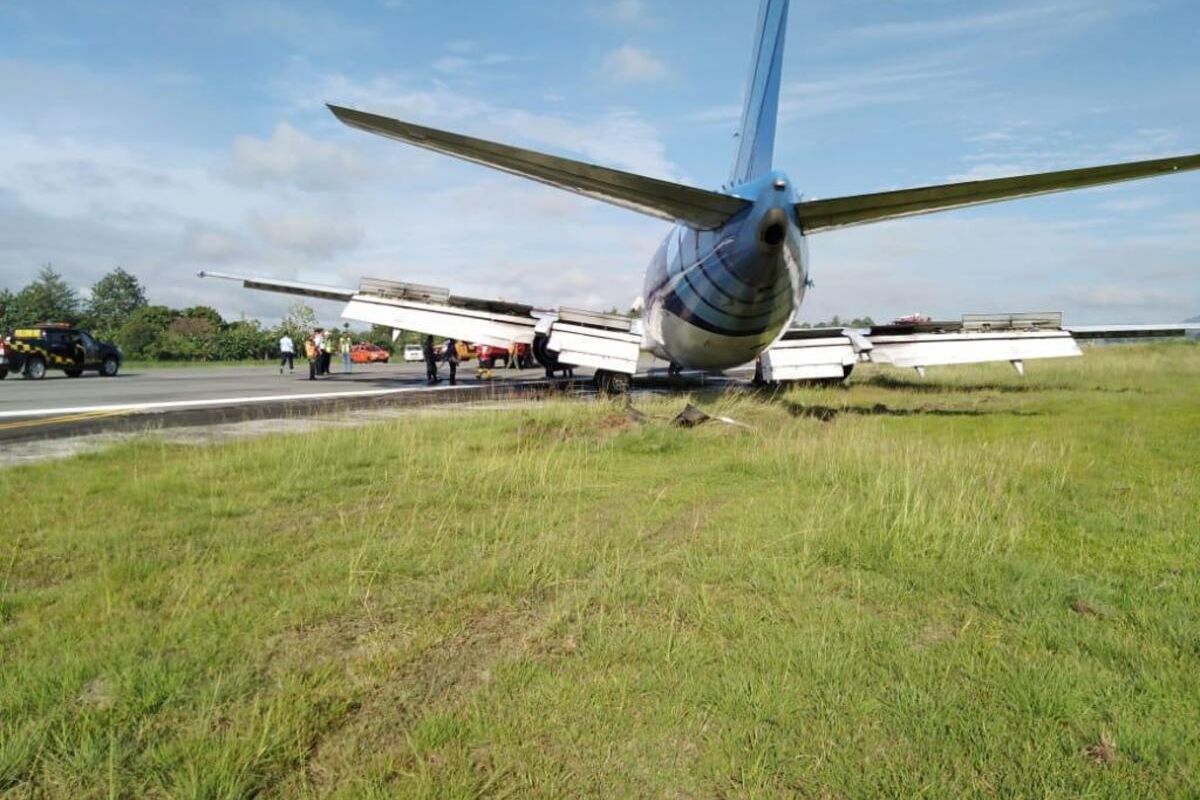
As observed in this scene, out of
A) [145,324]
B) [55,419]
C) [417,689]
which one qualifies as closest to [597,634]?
[417,689]

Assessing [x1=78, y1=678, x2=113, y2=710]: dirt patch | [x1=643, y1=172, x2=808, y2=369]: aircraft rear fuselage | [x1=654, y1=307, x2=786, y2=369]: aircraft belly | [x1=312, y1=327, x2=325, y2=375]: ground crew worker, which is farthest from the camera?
[x1=312, y1=327, x2=325, y2=375]: ground crew worker

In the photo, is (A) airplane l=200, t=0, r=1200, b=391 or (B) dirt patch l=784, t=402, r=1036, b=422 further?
(B) dirt patch l=784, t=402, r=1036, b=422

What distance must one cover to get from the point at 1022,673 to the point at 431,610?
280 centimetres

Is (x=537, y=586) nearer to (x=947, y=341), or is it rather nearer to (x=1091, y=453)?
(x=1091, y=453)

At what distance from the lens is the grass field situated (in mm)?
2221

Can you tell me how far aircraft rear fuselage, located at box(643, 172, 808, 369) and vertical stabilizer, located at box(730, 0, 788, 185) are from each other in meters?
2.65

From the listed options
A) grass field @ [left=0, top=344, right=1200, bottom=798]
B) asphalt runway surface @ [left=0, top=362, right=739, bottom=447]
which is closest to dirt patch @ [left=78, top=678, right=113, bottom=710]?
grass field @ [left=0, top=344, right=1200, bottom=798]

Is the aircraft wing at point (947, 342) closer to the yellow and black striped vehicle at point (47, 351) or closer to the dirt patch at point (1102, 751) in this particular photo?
the dirt patch at point (1102, 751)

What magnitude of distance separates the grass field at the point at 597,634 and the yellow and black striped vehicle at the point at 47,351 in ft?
89.3

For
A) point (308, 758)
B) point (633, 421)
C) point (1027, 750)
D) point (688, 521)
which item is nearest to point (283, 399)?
point (633, 421)

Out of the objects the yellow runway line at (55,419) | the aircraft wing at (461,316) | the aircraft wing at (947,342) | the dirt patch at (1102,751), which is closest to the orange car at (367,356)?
the aircraft wing at (461,316)

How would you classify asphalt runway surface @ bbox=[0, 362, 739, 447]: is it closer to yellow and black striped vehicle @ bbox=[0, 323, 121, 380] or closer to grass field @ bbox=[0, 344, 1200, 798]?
grass field @ bbox=[0, 344, 1200, 798]

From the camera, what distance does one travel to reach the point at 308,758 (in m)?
2.27

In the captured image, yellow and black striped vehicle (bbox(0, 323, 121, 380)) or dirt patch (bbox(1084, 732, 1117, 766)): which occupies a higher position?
yellow and black striped vehicle (bbox(0, 323, 121, 380))
